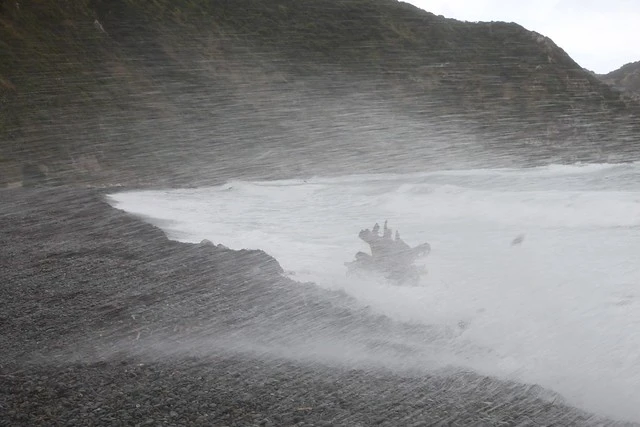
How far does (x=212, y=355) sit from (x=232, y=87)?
24.3ft

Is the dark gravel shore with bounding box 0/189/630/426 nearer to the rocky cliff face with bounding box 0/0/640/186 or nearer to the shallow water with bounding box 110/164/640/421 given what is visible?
→ the shallow water with bounding box 110/164/640/421

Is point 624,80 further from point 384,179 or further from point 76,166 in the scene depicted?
point 76,166

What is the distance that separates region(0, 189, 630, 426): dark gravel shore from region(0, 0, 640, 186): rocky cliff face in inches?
98.8

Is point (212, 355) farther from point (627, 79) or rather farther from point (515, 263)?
point (627, 79)

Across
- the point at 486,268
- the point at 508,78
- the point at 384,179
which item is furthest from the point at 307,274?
the point at 508,78

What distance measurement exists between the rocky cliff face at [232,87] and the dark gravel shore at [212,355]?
8.23 feet

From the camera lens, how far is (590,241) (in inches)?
69.6

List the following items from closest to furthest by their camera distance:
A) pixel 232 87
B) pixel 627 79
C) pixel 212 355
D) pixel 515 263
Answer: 1. pixel 212 355
2. pixel 515 263
3. pixel 627 79
4. pixel 232 87

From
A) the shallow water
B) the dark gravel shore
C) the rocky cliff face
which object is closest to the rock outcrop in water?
the shallow water

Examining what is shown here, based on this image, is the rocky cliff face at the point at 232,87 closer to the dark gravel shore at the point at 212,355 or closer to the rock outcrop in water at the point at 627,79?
the rock outcrop in water at the point at 627,79

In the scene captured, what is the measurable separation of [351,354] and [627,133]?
1656mm

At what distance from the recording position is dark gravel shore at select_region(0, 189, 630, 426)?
1309 millimetres

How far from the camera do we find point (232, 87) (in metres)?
8.80

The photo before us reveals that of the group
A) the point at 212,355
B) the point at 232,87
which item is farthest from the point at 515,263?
the point at 232,87
